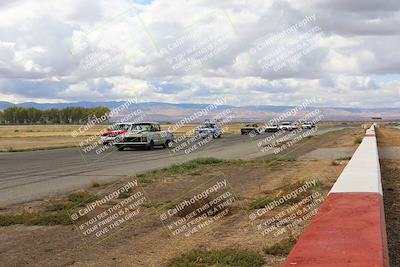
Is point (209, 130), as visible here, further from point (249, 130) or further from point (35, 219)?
point (35, 219)

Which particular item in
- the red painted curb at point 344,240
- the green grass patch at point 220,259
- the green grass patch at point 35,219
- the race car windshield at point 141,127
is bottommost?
the green grass patch at point 220,259

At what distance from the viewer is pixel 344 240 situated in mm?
3725

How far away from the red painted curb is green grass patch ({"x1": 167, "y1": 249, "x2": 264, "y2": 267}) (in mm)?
1043

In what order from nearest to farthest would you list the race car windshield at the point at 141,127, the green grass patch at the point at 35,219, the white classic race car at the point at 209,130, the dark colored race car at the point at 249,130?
the green grass patch at the point at 35,219
the race car windshield at the point at 141,127
the white classic race car at the point at 209,130
the dark colored race car at the point at 249,130

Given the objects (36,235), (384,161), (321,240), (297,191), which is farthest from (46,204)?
(384,161)

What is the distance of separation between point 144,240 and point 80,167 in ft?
44.8

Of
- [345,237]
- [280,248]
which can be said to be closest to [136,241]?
[280,248]

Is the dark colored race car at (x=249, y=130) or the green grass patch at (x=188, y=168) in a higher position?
the green grass patch at (x=188, y=168)

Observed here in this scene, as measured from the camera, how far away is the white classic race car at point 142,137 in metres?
31.2

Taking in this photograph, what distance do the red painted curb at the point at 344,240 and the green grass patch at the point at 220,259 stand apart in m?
1.04

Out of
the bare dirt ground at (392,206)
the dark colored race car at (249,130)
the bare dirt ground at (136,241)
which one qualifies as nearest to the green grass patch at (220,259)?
the bare dirt ground at (136,241)

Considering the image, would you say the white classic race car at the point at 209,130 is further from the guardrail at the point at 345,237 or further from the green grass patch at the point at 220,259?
the guardrail at the point at 345,237

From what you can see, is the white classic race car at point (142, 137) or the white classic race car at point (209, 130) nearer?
the white classic race car at point (142, 137)

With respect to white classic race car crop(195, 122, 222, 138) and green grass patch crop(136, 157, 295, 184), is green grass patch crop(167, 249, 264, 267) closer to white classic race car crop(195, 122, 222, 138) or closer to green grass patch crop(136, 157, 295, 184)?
green grass patch crop(136, 157, 295, 184)
